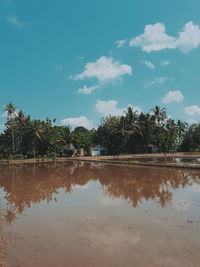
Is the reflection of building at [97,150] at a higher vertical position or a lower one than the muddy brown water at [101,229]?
higher

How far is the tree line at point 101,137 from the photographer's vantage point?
127ft

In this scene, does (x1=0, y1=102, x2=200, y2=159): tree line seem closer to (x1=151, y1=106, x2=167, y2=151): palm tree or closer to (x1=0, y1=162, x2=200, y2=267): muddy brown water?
(x1=151, y1=106, x2=167, y2=151): palm tree

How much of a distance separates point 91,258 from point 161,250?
1641 mm

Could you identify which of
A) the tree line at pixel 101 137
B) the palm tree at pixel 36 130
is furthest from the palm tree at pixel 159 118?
the palm tree at pixel 36 130

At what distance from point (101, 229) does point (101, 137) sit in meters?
40.6

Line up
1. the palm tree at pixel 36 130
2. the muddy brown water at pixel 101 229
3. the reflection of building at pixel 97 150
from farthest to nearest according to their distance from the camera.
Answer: the reflection of building at pixel 97 150, the palm tree at pixel 36 130, the muddy brown water at pixel 101 229

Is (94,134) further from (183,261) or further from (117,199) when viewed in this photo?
(183,261)

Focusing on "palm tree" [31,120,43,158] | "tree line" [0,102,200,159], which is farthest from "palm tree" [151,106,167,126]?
"palm tree" [31,120,43,158]

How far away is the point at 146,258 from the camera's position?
4512 mm

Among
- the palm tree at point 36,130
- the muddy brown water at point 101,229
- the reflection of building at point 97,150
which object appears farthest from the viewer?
the reflection of building at point 97,150

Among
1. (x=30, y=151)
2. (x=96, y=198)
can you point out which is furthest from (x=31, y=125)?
(x=96, y=198)

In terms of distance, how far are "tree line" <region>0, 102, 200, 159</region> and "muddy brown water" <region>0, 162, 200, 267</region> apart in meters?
29.1

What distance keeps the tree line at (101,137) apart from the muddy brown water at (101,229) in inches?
1147

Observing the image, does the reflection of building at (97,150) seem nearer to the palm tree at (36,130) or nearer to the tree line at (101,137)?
the tree line at (101,137)
